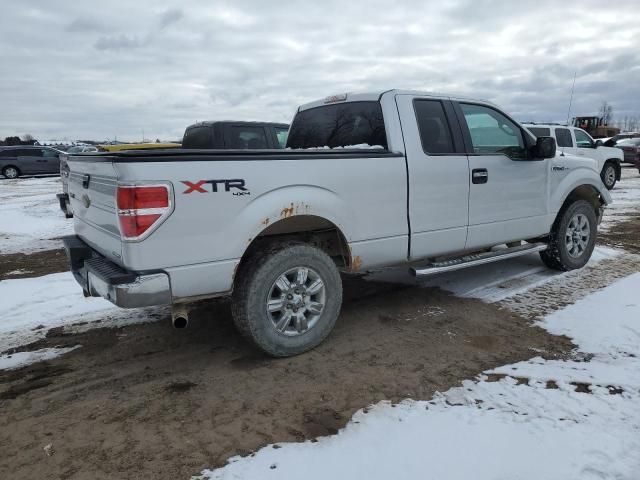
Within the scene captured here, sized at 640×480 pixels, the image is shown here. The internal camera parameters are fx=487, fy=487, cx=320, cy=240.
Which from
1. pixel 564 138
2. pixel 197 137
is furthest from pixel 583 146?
pixel 197 137

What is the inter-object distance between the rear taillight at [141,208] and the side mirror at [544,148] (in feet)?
12.6

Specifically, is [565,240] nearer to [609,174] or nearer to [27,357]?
[27,357]

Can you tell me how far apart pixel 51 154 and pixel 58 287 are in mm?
21471

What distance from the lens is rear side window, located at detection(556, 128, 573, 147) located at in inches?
487

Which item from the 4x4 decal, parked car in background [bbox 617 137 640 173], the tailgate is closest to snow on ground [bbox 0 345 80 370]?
the tailgate

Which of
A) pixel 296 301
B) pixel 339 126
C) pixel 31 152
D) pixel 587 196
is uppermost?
pixel 31 152

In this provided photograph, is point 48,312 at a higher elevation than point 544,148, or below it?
below

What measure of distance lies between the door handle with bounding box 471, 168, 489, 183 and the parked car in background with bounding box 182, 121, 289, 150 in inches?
175

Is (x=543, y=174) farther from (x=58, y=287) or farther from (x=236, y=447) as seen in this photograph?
(x=58, y=287)

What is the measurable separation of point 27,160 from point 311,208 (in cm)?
2492

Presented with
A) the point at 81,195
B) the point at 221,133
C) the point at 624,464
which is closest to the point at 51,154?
the point at 221,133

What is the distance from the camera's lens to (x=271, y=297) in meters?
3.60

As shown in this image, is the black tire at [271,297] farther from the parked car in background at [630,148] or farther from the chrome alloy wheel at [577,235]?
the parked car in background at [630,148]

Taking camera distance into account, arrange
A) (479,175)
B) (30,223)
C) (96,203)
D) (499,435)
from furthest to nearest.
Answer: (30,223) < (479,175) < (96,203) < (499,435)
